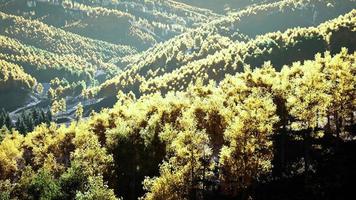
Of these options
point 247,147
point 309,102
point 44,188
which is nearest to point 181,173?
point 247,147

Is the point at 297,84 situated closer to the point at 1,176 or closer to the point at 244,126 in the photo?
the point at 244,126

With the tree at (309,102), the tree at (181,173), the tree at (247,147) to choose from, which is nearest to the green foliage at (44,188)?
the tree at (181,173)

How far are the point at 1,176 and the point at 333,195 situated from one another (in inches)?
4127

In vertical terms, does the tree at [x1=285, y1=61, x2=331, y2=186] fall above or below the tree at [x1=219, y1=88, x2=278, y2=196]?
above

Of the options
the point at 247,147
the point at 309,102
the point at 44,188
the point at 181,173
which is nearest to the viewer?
the point at 247,147

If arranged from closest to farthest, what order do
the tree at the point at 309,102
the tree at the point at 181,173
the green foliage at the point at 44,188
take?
the tree at the point at 181,173, the tree at the point at 309,102, the green foliage at the point at 44,188

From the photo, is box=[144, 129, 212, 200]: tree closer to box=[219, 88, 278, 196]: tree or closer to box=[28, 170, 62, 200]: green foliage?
box=[219, 88, 278, 196]: tree

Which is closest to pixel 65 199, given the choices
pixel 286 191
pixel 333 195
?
pixel 286 191

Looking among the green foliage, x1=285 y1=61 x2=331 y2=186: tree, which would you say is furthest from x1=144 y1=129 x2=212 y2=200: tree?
the green foliage

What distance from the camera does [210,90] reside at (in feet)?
408

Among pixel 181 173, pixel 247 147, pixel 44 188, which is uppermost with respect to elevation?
pixel 44 188

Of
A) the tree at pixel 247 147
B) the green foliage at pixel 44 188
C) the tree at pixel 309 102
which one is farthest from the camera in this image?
the green foliage at pixel 44 188

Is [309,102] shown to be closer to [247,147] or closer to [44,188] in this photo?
[247,147]

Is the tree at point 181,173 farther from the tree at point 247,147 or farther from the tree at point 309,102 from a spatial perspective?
the tree at point 309,102
